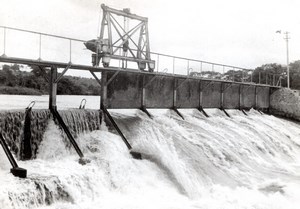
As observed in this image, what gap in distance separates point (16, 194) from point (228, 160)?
9.80 meters

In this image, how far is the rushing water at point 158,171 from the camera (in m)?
9.32

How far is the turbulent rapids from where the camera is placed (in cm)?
934

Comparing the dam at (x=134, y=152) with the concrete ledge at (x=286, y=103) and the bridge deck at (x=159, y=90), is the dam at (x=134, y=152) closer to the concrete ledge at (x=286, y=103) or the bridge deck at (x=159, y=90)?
the bridge deck at (x=159, y=90)

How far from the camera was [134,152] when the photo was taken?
13.3 meters

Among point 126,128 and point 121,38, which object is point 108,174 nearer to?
point 126,128

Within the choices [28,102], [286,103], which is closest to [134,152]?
[28,102]

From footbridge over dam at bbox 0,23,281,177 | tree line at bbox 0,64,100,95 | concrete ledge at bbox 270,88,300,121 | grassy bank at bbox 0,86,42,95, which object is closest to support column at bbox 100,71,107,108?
footbridge over dam at bbox 0,23,281,177

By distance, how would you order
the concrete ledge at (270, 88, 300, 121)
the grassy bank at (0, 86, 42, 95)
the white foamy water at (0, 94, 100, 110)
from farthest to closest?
the concrete ledge at (270, 88, 300, 121), the grassy bank at (0, 86, 42, 95), the white foamy water at (0, 94, 100, 110)

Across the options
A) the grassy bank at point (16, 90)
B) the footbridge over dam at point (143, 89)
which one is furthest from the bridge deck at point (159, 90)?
the grassy bank at point (16, 90)

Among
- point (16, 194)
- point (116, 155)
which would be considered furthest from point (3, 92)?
point (16, 194)

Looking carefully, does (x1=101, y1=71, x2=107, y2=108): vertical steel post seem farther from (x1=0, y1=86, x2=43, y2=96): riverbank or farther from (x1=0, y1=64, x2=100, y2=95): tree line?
(x1=0, y1=86, x2=43, y2=96): riverbank

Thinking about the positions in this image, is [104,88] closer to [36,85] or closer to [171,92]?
[171,92]

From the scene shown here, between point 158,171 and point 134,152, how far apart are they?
1354 millimetres

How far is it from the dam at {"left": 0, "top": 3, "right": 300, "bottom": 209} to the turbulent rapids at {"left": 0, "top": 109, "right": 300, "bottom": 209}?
4 centimetres
